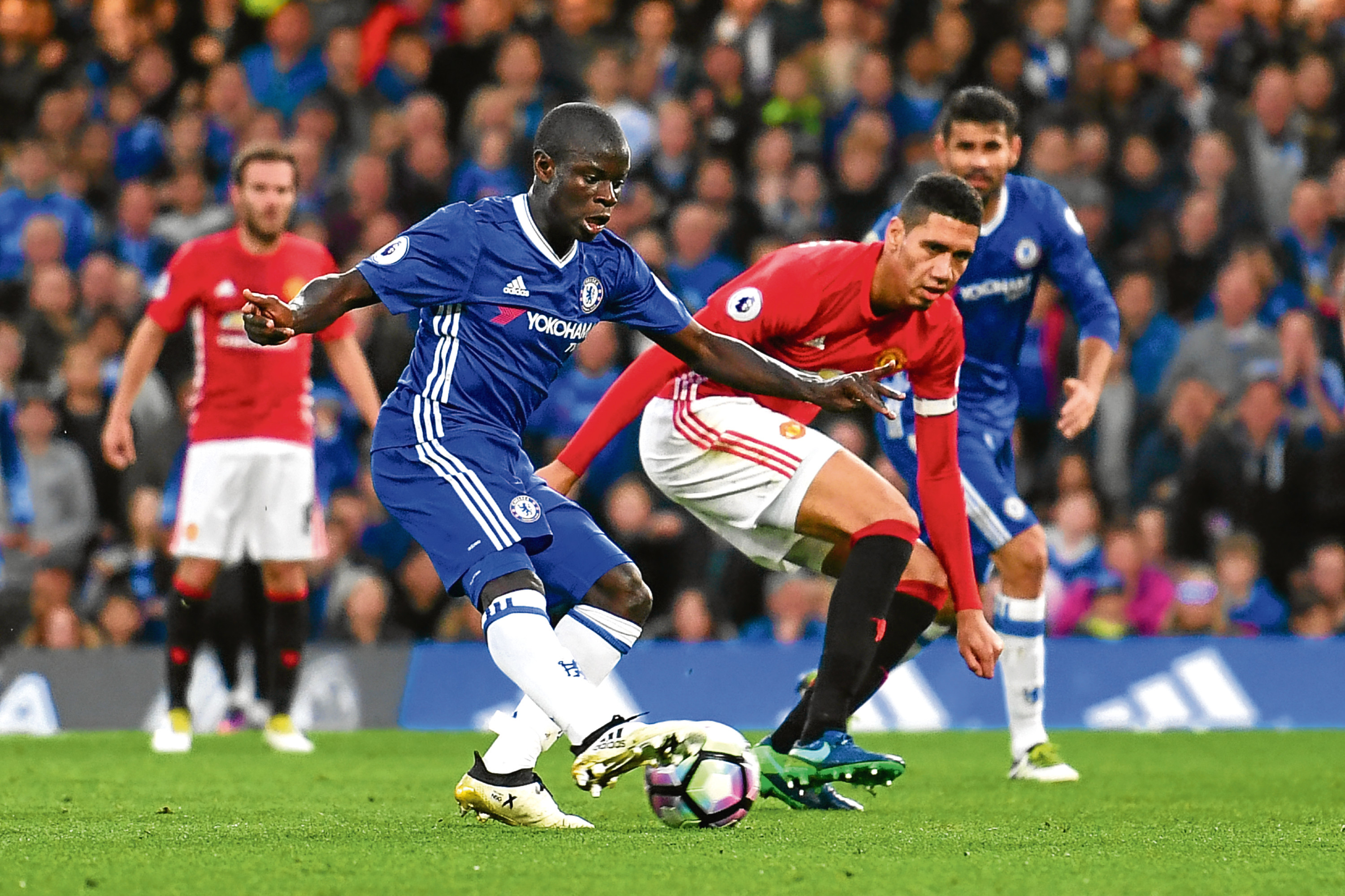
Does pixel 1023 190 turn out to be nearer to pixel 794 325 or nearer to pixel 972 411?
pixel 972 411

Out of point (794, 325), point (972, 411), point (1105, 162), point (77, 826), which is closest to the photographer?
point (77, 826)

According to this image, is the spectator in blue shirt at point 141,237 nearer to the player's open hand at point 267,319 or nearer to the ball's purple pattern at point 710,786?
the player's open hand at point 267,319

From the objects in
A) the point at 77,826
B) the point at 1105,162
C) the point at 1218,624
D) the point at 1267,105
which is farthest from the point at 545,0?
the point at 77,826

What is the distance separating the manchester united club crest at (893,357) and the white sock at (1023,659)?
1706 millimetres

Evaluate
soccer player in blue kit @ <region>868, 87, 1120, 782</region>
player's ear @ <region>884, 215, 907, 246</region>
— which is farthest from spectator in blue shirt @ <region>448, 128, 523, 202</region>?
player's ear @ <region>884, 215, 907, 246</region>

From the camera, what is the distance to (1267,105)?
489 inches

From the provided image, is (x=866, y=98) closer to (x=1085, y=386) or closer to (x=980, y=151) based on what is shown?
(x=980, y=151)

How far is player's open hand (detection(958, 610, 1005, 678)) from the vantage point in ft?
18.9

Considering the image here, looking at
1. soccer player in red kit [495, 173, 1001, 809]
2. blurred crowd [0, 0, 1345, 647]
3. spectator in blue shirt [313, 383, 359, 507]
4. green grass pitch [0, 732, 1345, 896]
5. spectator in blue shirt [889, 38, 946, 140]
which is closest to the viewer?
green grass pitch [0, 732, 1345, 896]

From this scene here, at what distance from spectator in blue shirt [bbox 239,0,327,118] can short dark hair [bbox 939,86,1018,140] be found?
742cm

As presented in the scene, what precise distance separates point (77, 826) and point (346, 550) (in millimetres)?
6078

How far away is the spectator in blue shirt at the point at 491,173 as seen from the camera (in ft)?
40.2

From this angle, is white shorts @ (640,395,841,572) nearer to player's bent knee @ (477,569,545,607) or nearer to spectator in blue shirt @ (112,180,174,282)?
player's bent knee @ (477,569,545,607)

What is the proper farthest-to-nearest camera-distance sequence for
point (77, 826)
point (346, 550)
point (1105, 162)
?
point (1105, 162), point (346, 550), point (77, 826)
